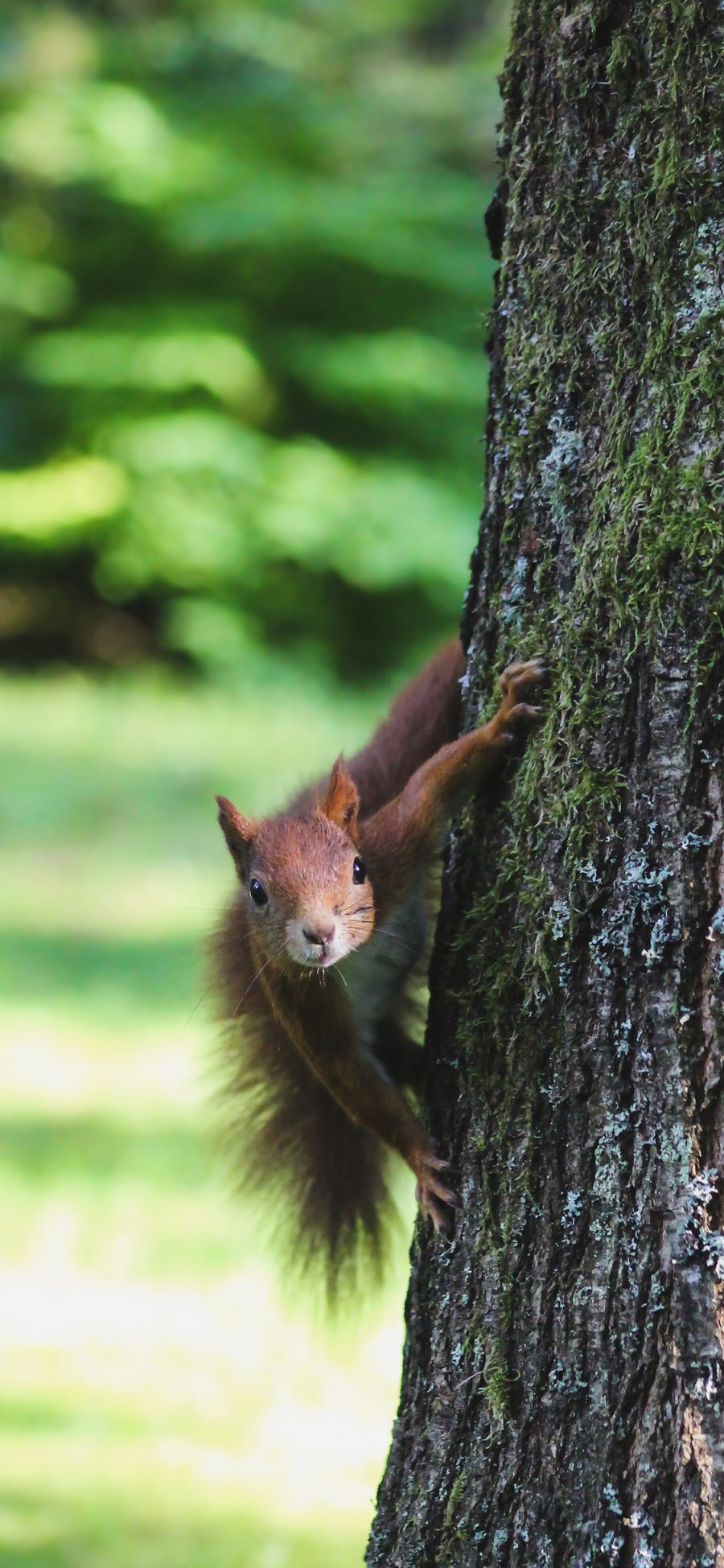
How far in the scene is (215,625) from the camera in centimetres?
1036

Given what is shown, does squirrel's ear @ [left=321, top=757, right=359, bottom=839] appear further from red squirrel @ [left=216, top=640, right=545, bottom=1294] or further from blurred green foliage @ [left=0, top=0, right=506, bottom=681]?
blurred green foliage @ [left=0, top=0, right=506, bottom=681]

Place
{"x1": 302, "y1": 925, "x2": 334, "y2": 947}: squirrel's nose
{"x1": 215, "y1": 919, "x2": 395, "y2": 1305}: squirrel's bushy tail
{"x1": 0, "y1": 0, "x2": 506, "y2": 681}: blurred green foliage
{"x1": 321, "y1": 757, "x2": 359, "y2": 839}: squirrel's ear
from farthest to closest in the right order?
{"x1": 0, "y1": 0, "x2": 506, "y2": 681}: blurred green foliage
{"x1": 215, "y1": 919, "x2": 395, "y2": 1305}: squirrel's bushy tail
{"x1": 321, "y1": 757, "x2": 359, "y2": 839}: squirrel's ear
{"x1": 302, "y1": 925, "x2": 334, "y2": 947}: squirrel's nose

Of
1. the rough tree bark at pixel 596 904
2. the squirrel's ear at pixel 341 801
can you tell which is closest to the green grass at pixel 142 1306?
the squirrel's ear at pixel 341 801

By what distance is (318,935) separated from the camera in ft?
6.48

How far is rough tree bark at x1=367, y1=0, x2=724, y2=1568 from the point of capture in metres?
1.61

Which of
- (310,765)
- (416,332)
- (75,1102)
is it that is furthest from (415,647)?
(75,1102)

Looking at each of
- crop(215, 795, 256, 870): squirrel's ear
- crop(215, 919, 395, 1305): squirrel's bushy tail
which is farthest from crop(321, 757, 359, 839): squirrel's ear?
crop(215, 919, 395, 1305): squirrel's bushy tail

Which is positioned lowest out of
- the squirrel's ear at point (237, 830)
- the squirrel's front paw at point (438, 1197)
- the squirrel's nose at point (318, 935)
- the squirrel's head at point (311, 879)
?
the squirrel's front paw at point (438, 1197)

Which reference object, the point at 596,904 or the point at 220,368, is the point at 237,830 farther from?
the point at 220,368

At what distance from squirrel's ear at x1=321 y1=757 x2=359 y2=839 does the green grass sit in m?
0.45

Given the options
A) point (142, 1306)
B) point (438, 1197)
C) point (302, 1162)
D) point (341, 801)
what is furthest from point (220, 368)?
point (438, 1197)

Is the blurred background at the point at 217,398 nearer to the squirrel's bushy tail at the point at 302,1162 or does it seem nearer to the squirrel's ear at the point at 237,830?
the squirrel's bushy tail at the point at 302,1162

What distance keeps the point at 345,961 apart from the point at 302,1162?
43cm

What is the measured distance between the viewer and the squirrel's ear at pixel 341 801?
2.11m
